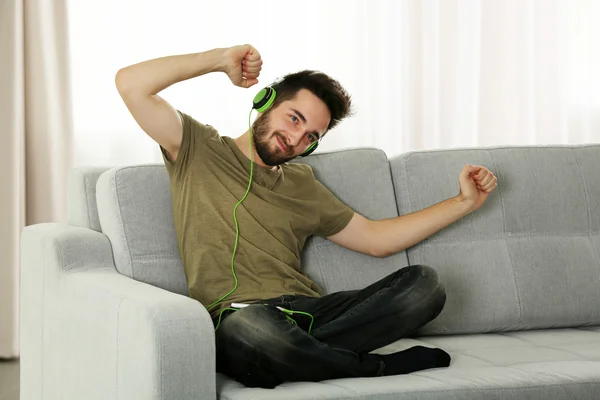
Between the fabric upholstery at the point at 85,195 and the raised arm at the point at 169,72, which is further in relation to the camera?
the fabric upholstery at the point at 85,195

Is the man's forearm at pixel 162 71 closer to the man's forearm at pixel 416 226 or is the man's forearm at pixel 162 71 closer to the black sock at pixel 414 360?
the man's forearm at pixel 416 226

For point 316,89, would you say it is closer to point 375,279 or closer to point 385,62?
point 375,279

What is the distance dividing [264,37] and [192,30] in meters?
0.30

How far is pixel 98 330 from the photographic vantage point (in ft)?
6.72

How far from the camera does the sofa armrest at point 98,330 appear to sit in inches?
70.1

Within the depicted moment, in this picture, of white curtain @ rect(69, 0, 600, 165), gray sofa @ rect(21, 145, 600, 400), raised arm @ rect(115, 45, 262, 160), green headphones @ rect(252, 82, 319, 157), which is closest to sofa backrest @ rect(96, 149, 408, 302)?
gray sofa @ rect(21, 145, 600, 400)

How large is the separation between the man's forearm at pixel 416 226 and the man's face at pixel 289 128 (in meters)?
0.33

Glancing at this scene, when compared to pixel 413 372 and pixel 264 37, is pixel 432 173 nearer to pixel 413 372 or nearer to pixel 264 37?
pixel 413 372

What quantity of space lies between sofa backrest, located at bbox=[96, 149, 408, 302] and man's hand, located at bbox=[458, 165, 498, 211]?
0.70ft

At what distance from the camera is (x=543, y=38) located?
426 centimetres

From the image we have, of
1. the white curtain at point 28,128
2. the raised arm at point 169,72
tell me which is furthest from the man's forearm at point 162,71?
the white curtain at point 28,128

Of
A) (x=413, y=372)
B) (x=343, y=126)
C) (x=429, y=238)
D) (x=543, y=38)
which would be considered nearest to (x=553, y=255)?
(x=429, y=238)

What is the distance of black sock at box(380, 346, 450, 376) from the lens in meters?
2.03

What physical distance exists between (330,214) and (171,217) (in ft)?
1.37
